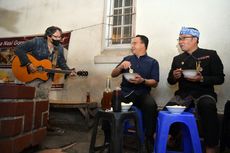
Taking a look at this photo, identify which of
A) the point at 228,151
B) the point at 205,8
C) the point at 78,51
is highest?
the point at 205,8

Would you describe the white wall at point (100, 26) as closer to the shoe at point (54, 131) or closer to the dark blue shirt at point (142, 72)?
the dark blue shirt at point (142, 72)

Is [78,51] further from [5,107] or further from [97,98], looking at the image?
[5,107]

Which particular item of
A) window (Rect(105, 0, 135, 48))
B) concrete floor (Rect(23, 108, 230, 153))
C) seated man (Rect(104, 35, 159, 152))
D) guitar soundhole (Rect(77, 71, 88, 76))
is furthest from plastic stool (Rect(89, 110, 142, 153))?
window (Rect(105, 0, 135, 48))

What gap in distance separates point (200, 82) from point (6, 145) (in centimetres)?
216

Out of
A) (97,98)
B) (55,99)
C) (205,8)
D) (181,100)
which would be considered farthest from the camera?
(55,99)

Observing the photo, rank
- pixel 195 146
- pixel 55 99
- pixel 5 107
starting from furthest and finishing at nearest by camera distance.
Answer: pixel 55 99 < pixel 195 146 < pixel 5 107

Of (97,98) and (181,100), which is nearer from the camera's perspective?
(181,100)

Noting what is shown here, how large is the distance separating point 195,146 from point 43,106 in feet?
5.74

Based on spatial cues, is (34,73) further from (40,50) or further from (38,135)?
(38,135)

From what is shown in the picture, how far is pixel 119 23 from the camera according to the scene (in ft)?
14.9

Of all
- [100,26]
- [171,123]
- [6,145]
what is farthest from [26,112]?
[100,26]

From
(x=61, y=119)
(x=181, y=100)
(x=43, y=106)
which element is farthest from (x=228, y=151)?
(x=61, y=119)

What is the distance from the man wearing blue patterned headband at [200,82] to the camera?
7.71ft

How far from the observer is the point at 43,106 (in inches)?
111
